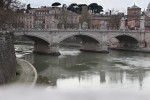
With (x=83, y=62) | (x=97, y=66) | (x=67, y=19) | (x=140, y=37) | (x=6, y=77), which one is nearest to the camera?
(x=6, y=77)

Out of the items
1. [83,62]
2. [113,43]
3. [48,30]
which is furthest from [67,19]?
[83,62]

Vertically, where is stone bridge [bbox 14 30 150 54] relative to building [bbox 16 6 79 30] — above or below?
below

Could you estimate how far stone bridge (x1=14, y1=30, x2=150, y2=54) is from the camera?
83.6 ft

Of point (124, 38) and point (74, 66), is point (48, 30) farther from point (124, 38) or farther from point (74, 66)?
point (124, 38)

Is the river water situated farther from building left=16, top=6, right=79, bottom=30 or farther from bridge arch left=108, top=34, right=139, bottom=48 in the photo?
building left=16, top=6, right=79, bottom=30

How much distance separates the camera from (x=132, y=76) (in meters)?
15.8

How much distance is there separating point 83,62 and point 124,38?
12374 millimetres

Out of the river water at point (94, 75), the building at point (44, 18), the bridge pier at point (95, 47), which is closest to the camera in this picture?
the river water at point (94, 75)

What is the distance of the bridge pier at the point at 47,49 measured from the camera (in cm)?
2530

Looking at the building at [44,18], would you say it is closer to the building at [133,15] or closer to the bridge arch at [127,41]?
the building at [133,15]

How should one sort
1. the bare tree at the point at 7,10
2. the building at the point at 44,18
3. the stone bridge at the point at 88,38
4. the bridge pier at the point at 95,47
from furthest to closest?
the building at the point at 44,18 < the bridge pier at the point at 95,47 < the stone bridge at the point at 88,38 < the bare tree at the point at 7,10

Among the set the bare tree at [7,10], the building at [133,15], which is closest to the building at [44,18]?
the building at [133,15]

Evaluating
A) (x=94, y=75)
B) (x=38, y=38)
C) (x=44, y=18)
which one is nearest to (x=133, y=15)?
(x=44, y=18)

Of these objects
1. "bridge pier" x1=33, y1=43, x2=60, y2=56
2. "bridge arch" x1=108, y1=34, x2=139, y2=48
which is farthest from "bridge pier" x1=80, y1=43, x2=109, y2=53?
"bridge pier" x1=33, y1=43, x2=60, y2=56
